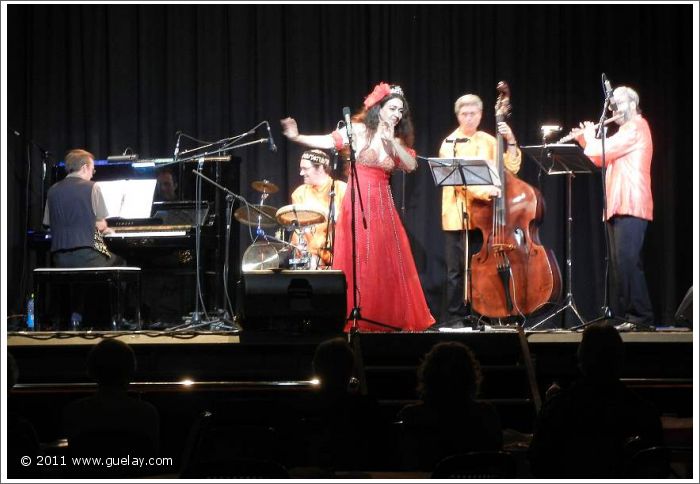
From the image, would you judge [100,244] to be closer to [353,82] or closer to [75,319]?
[75,319]

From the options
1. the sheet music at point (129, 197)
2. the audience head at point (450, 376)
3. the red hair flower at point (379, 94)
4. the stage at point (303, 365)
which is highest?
the red hair flower at point (379, 94)

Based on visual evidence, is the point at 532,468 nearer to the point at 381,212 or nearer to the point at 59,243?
the point at 381,212

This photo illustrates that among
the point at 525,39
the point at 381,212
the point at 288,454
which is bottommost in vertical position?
the point at 288,454

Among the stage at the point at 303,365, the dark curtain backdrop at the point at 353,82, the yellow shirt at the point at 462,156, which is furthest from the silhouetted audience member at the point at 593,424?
the dark curtain backdrop at the point at 353,82

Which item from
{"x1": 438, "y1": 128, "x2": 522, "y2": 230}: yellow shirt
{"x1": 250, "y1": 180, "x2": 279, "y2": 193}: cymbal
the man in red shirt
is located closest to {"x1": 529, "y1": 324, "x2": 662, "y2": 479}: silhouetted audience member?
the man in red shirt

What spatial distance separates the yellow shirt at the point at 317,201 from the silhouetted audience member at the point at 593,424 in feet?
13.8

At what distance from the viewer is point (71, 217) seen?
677 cm

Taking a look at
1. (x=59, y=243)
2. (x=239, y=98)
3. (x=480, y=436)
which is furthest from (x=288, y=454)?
(x=239, y=98)

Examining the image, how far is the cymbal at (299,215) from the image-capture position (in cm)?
725

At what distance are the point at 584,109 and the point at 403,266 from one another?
298 centimetres

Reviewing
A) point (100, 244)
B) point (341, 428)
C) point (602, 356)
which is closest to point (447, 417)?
point (341, 428)

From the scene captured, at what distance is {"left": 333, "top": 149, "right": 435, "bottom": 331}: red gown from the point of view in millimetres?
6582

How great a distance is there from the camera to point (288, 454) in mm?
3592

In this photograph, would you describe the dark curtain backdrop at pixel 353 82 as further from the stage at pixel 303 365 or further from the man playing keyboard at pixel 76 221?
the stage at pixel 303 365
